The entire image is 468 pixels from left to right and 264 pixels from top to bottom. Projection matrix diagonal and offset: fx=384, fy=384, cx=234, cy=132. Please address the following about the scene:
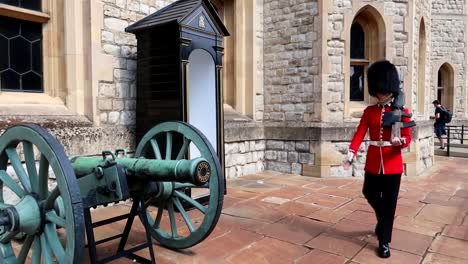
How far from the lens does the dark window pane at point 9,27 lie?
162 inches

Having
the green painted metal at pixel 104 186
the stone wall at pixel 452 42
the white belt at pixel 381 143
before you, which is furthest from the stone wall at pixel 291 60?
the stone wall at pixel 452 42

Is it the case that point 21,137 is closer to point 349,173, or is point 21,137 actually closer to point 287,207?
point 287,207

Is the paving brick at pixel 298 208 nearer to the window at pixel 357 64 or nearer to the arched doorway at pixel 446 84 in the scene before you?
the window at pixel 357 64

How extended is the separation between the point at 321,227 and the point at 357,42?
4440 millimetres

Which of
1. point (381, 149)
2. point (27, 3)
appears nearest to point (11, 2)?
point (27, 3)

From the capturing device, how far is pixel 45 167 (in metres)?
2.22

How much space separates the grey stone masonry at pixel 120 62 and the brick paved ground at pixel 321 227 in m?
1.17

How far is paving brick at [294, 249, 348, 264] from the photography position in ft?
9.87

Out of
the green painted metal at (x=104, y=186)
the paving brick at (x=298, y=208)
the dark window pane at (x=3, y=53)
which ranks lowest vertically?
the paving brick at (x=298, y=208)

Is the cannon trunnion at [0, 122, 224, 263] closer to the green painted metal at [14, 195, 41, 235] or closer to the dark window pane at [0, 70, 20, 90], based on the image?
the green painted metal at [14, 195, 41, 235]

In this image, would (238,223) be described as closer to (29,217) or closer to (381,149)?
(381,149)

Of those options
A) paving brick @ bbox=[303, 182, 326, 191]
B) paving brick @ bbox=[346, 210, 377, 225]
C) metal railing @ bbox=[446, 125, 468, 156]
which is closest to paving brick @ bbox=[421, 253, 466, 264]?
paving brick @ bbox=[346, 210, 377, 225]

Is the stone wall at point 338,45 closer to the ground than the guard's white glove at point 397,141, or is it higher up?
higher up

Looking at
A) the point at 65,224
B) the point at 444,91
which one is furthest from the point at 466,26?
the point at 65,224
